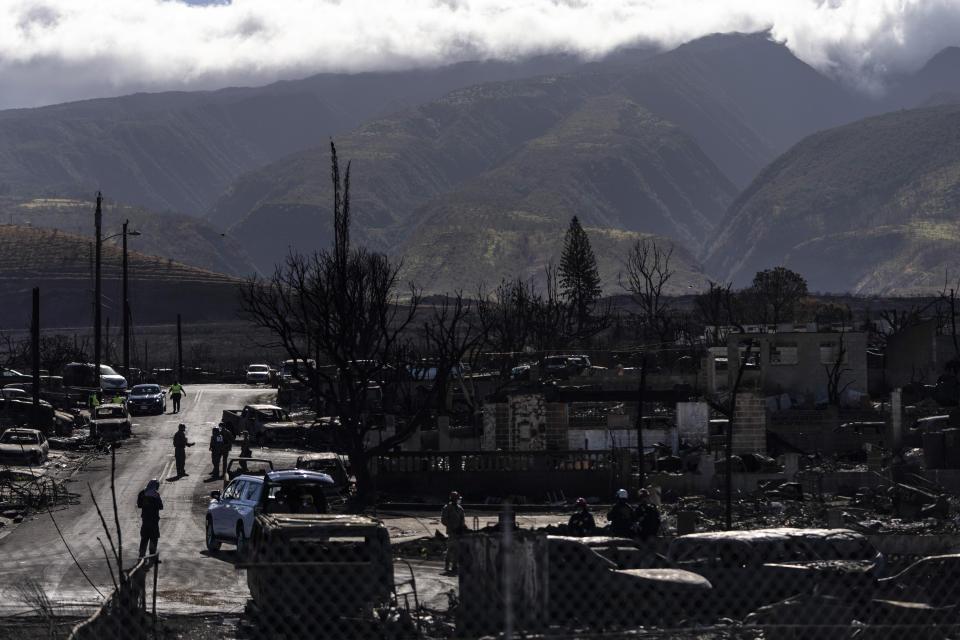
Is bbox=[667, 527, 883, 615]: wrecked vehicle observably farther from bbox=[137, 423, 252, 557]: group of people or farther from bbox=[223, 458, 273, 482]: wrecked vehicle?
bbox=[223, 458, 273, 482]: wrecked vehicle

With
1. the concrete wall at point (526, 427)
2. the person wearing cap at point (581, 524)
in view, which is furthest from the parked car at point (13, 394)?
the person wearing cap at point (581, 524)

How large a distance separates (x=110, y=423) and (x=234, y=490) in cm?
2673

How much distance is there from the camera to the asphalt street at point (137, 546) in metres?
20.0

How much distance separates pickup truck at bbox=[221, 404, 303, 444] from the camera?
50969mm

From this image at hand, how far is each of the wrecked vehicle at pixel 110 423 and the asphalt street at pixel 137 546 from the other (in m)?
1.45

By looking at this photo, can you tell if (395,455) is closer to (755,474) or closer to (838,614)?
(755,474)

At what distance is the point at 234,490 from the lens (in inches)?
1011

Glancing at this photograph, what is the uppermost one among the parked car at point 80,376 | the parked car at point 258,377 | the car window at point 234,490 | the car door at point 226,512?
the parked car at point 80,376

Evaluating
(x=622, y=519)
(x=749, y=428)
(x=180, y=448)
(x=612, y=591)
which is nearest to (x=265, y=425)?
(x=180, y=448)

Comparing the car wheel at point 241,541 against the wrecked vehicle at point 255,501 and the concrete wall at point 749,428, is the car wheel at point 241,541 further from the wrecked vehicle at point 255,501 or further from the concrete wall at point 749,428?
the concrete wall at point 749,428

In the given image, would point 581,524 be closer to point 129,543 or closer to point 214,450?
point 129,543

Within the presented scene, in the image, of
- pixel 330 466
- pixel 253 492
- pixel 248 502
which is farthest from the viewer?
pixel 330 466

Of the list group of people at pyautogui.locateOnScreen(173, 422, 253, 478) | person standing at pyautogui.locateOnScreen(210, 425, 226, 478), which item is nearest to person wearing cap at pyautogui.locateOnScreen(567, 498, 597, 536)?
group of people at pyautogui.locateOnScreen(173, 422, 253, 478)

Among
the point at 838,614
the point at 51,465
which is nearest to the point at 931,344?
the point at 51,465
